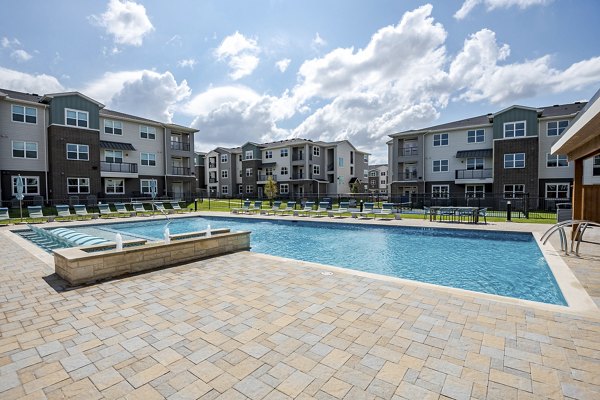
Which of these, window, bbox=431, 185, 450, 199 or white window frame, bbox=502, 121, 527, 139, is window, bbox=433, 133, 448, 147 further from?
white window frame, bbox=502, 121, 527, 139

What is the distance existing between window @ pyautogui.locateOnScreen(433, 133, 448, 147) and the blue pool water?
20955 millimetres

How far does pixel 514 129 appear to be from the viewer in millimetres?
28844

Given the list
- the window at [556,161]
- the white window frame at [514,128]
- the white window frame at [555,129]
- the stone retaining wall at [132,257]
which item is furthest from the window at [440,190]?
the stone retaining wall at [132,257]

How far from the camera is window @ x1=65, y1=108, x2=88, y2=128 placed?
88.4 feet

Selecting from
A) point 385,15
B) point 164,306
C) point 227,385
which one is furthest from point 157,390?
point 385,15

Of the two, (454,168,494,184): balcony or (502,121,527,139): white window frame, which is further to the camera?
(454,168,494,184): balcony

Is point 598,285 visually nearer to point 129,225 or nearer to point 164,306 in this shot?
point 164,306

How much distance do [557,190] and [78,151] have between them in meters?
44.0

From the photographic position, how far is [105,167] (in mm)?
30453

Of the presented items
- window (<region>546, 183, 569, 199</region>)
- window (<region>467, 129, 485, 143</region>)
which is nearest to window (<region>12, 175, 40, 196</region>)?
window (<region>467, 129, 485, 143</region>)

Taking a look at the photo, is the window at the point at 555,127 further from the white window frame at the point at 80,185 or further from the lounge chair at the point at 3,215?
the white window frame at the point at 80,185

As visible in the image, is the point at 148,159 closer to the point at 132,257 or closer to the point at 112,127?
the point at 112,127

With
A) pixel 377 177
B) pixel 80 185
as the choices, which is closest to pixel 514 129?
pixel 80 185

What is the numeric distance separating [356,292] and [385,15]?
1463cm
